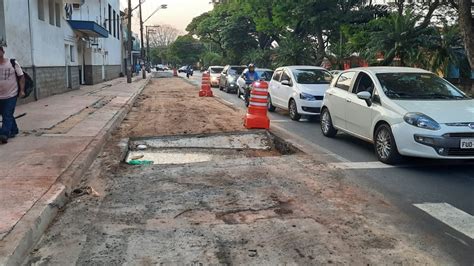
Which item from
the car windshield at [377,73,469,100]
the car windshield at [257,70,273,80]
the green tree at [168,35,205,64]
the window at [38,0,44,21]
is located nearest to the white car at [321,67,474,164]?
the car windshield at [377,73,469,100]

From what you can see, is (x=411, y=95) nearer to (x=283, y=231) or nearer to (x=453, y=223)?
(x=453, y=223)

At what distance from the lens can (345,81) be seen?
982 cm

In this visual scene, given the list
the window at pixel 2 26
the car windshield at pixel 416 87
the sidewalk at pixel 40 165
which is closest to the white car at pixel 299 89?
the car windshield at pixel 416 87

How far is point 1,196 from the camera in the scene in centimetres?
542

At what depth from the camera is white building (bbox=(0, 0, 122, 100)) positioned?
49.9 ft

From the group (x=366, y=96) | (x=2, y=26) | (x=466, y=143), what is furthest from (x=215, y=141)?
(x=2, y=26)

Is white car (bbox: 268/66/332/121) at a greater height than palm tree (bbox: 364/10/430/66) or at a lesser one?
lesser

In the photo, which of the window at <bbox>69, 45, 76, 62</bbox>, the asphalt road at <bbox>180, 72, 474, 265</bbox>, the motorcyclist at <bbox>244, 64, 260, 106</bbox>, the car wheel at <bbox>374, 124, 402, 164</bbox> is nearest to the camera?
the asphalt road at <bbox>180, 72, 474, 265</bbox>

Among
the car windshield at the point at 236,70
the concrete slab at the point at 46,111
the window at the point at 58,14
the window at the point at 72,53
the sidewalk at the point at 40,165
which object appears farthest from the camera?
the car windshield at the point at 236,70

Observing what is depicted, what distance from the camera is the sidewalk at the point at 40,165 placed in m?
4.47

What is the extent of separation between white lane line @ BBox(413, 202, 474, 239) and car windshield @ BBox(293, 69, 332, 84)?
852cm

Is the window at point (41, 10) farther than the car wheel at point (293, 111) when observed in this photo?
Yes

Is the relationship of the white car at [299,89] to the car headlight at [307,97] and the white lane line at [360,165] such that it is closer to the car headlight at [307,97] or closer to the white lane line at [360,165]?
the car headlight at [307,97]

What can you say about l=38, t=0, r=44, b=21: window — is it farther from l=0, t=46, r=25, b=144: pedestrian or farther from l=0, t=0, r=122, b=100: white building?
l=0, t=46, r=25, b=144: pedestrian
